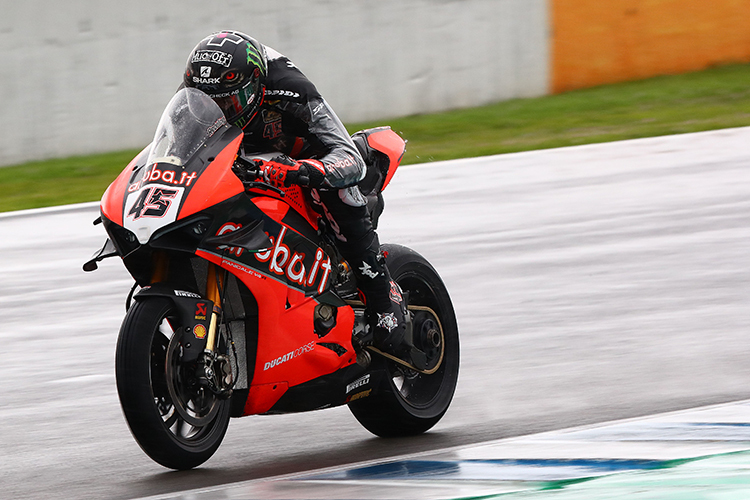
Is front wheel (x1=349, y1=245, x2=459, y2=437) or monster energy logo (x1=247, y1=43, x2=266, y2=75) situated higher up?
monster energy logo (x1=247, y1=43, x2=266, y2=75)

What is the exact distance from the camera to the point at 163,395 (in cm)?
478

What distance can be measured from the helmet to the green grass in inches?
354

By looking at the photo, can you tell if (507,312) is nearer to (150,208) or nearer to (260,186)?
(260,186)

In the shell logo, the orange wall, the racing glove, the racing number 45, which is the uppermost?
the racing number 45

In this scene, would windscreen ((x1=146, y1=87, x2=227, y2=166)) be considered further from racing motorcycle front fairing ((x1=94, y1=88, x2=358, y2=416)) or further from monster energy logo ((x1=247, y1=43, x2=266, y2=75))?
monster energy logo ((x1=247, y1=43, x2=266, y2=75))

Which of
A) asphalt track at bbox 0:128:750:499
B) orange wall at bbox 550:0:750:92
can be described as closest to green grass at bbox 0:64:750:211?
orange wall at bbox 550:0:750:92

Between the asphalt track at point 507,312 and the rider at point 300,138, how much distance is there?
761mm

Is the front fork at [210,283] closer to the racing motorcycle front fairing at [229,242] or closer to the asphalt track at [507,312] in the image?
the racing motorcycle front fairing at [229,242]

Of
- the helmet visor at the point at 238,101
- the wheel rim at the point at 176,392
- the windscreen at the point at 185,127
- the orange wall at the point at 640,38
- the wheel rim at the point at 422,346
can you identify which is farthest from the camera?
the orange wall at the point at 640,38

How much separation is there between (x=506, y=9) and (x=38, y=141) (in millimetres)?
7221

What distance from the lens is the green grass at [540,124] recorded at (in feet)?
50.3

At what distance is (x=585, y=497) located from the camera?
406cm

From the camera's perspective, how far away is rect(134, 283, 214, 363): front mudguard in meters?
4.77

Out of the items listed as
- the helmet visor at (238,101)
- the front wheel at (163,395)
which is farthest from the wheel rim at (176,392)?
the helmet visor at (238,101)
